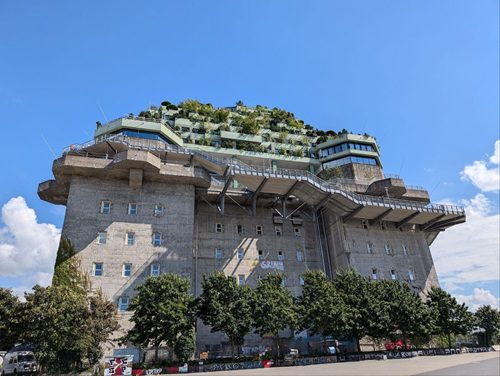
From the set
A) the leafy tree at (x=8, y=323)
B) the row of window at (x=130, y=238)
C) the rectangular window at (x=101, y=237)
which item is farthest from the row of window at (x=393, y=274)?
the leafy tree at (x=8, y=323)

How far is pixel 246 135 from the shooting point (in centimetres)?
6144

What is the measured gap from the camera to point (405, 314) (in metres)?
37.0

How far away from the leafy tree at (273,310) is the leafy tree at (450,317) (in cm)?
1792

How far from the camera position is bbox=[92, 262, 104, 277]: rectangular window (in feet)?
121

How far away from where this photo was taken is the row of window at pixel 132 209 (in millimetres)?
40403

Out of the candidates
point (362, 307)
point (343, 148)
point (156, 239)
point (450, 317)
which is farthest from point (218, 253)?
point (343, 148)

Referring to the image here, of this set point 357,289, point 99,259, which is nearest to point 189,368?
point 99,259

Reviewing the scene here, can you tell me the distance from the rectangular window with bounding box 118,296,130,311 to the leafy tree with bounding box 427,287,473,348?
3304cm

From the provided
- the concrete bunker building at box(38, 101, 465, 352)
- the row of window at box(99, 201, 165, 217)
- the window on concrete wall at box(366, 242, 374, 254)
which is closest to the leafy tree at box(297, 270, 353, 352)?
the concrete bunker building at box(38, 101, 465, 352)

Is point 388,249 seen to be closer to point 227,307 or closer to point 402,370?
point 227,307

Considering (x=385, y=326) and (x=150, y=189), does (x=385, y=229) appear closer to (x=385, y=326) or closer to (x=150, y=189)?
(x=385, y=326)

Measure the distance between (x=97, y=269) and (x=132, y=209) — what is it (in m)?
7.72

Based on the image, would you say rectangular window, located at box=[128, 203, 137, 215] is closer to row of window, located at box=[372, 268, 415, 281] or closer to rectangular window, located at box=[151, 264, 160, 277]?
rectangular window, located at box=[151, 264, 160, 277]

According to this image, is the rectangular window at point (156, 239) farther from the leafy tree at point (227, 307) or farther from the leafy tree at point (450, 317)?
the leafy tree at point (450, 317)
